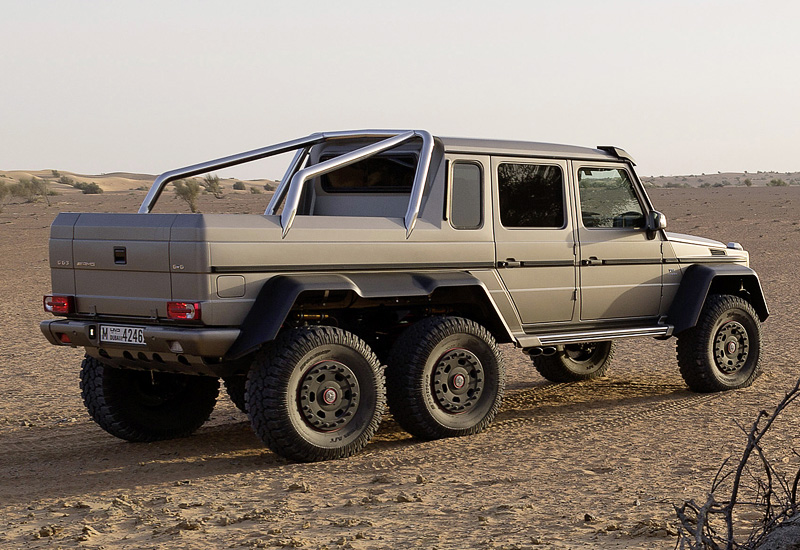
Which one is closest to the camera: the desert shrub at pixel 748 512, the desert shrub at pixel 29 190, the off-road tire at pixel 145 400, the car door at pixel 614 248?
the desert shrub at pixel 748 512

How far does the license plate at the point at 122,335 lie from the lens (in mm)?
6992

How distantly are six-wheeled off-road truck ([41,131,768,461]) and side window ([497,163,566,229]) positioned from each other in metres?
0.02

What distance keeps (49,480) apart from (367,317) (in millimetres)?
2558

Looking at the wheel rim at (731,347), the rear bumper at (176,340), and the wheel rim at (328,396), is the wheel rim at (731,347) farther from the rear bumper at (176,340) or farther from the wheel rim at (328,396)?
the rear bumper at (176,340)

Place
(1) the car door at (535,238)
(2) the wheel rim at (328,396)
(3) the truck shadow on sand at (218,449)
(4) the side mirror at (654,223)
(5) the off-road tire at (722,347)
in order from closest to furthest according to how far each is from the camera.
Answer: (3) the truck shadow on sand at (218,449)
(2) the wheel rim at (328,396)
(1) the car door at (535,238)
(4) the side mirror at (654,223)
(5) the off-road tire at (722,347)

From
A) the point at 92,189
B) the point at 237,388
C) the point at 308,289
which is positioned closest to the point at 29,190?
the point at 92,189

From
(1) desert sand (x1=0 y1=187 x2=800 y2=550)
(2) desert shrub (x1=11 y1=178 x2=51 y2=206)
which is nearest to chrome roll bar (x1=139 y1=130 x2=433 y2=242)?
(1) desert sand (x1=0 y1=187 x2=800 y2=550)

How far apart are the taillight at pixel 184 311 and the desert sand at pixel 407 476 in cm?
103

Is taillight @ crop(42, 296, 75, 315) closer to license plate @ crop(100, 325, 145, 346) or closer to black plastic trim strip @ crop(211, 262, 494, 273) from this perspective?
license plate @ crop(100, 325, 145, 346)

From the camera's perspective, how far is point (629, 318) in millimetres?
9039

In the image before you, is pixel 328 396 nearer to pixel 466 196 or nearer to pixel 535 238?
pixel 466 196

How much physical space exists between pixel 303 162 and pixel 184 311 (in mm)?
2599

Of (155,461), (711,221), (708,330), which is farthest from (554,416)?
(711,221)

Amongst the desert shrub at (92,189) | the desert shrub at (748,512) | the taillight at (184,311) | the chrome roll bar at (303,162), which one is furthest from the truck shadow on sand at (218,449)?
the desert shrub at (92,189)
